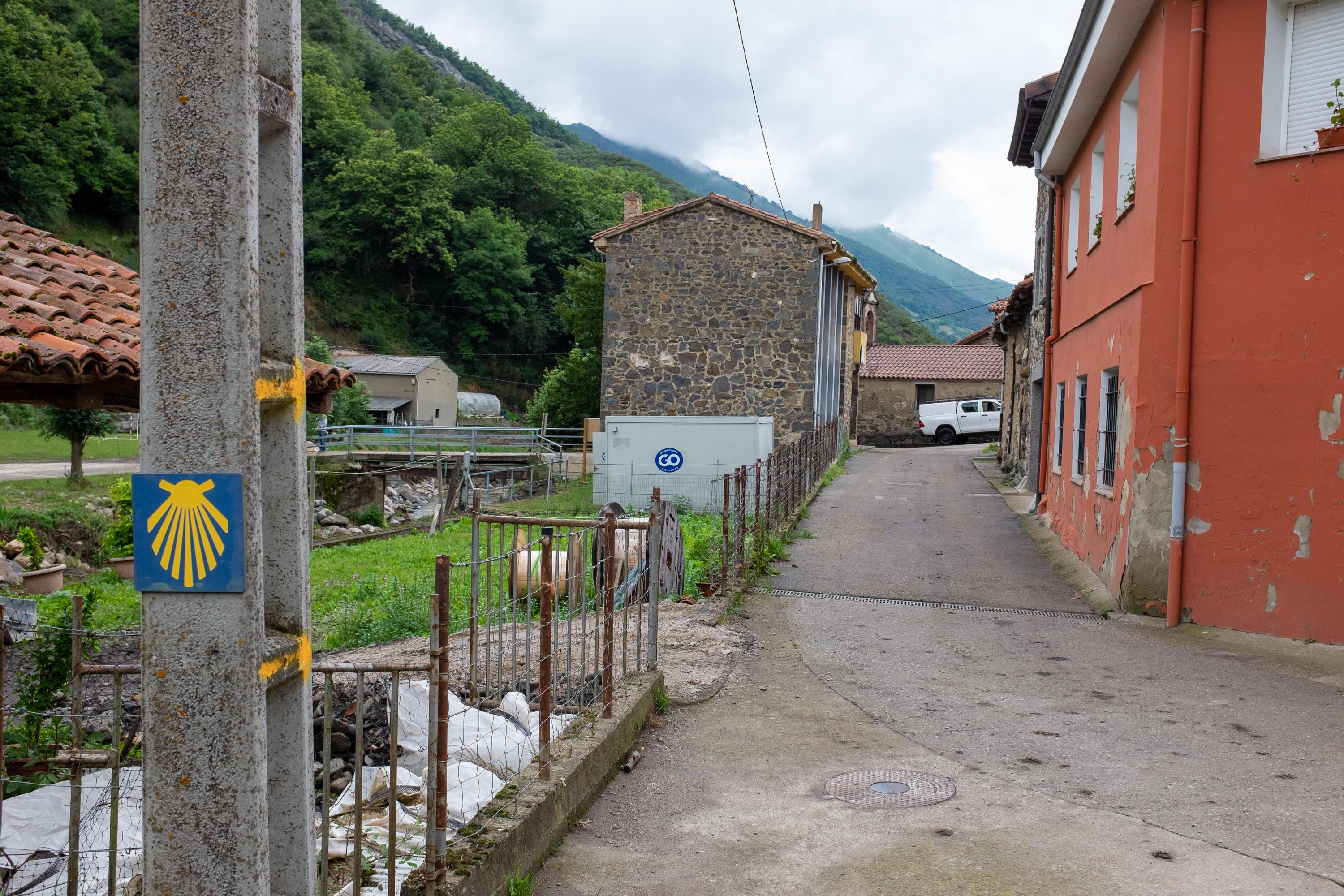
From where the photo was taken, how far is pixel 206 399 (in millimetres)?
2248

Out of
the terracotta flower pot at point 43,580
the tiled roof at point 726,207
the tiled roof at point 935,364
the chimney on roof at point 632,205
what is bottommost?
the terracotta flower pot at point 43,580

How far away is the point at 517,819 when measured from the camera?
3.85 m

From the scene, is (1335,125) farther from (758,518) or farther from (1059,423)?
(1059,423)

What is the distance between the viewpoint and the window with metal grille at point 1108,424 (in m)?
10.3

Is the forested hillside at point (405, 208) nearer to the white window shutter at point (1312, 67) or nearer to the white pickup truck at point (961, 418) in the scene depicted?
the white pickup truck at point (961, 418)

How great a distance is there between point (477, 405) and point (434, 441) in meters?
20.2

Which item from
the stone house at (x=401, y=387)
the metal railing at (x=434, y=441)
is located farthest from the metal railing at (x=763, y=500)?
the stone house at (x=401, y=387)

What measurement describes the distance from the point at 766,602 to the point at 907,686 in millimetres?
2861

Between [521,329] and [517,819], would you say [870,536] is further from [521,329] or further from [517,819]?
[521,329]

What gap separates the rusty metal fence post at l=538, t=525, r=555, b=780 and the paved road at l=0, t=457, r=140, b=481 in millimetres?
22328

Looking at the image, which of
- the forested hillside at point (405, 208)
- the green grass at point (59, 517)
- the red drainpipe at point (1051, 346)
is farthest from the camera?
the forested hillside at point (405, 208)

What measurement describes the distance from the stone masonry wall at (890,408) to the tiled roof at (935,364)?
9.0 inches

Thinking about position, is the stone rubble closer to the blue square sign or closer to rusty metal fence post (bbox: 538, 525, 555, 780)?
rusty metal fence post (bbox: 538, 525, 555, 780)

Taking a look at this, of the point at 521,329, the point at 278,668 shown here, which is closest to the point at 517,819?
the point at 278,668
